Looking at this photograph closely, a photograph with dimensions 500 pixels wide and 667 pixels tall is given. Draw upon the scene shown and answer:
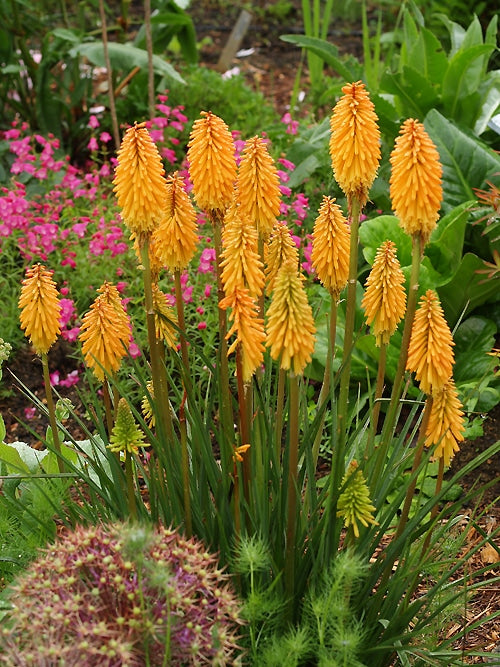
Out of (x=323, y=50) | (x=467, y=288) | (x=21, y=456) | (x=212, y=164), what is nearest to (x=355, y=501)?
Result: (x=212, y=164)

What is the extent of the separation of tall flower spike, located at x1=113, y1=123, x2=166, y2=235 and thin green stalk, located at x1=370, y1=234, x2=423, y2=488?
0.63 meters

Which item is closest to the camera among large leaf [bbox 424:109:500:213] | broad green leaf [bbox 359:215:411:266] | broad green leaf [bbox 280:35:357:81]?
broad green leaf [bbox 359:215:411:266]

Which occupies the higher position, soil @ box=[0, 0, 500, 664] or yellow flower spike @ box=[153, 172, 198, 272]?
yellow flower spike @ box=[153, 172, 198, 272]

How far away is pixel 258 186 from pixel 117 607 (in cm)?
107

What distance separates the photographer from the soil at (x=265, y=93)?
377 cm

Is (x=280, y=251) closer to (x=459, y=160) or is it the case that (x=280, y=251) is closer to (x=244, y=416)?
(x=244, y=416)

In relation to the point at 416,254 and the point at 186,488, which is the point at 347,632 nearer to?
the point at 186,488

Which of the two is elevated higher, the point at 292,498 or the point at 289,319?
the point at 289,319

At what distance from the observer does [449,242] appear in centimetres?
444

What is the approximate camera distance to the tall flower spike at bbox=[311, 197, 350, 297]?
8.11ft

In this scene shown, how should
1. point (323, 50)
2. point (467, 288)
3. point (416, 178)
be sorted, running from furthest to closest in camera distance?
point (323, 50)
point (467, 288)
point (416, 178)

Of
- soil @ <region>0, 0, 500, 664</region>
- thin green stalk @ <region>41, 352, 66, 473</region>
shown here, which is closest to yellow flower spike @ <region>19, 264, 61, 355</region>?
thin green stalk @ <region>41, 352, 66, 473</region>

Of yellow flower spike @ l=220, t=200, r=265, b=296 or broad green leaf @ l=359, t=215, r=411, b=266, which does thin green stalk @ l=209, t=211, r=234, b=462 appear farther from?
broad green leaf @ l=359, t=215, r=411, b=266

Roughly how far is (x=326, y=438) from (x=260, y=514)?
6.30ft
